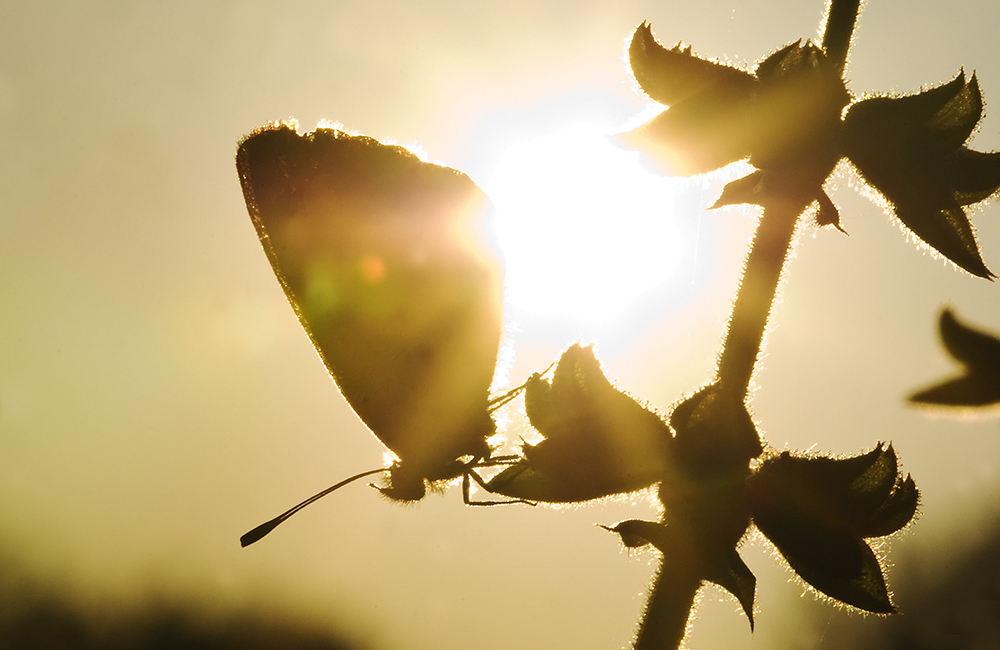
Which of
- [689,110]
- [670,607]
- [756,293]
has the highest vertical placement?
[689,110]

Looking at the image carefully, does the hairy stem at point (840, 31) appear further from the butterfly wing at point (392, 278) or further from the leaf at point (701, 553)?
the leaf at point (701, 553)

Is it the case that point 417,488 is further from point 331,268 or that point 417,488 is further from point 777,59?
point 777,59

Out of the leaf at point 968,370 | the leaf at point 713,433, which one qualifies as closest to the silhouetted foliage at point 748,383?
the leaf at point 713,433

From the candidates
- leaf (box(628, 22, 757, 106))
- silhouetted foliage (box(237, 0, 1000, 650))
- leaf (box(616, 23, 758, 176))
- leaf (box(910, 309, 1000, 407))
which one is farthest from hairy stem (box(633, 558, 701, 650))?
leaf (box(628, 22, 757, 106))

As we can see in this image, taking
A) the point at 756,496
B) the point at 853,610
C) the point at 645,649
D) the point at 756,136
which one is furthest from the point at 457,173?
the point at 853,610

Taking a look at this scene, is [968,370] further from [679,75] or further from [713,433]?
[679,75]

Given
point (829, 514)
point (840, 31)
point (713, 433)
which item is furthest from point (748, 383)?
point (840, 31)
